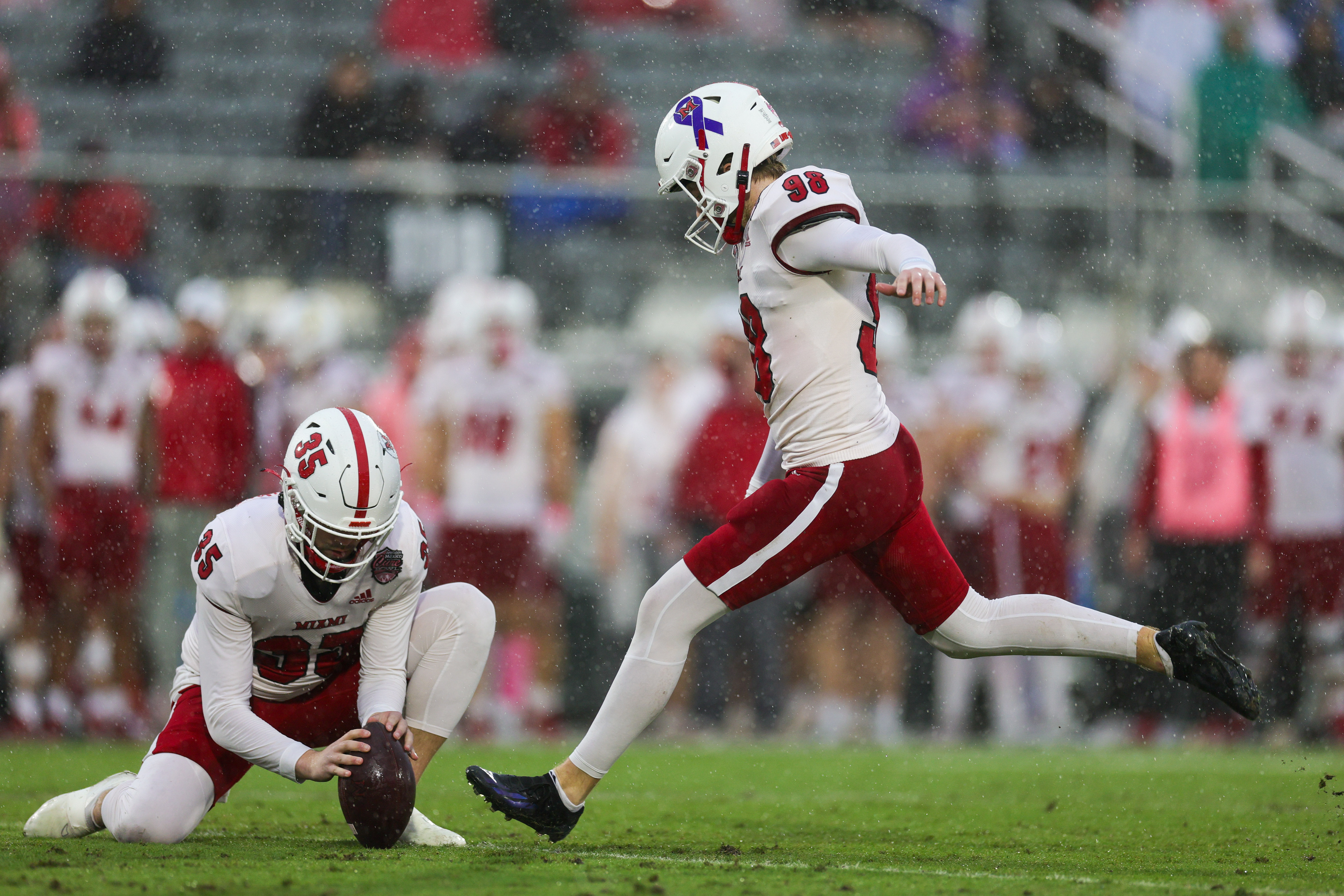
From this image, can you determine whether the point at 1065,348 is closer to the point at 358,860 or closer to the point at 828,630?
the point at 828,630

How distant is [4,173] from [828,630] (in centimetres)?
527

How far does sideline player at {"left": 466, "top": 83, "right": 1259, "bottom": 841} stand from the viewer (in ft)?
14.2

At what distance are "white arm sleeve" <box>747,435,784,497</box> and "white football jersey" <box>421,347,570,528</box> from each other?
12.9 feet

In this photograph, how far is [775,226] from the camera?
432cm

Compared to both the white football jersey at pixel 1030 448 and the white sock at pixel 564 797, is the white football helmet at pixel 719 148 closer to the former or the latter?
the white sock at pixel 564 797

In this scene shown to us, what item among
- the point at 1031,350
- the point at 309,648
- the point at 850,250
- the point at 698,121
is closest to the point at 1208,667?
the point at 850,250

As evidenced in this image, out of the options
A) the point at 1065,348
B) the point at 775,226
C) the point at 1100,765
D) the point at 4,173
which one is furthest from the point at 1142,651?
the point at 4,173

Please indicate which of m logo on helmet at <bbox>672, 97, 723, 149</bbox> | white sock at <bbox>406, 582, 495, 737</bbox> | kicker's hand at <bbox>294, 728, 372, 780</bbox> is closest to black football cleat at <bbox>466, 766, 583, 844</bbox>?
white sock at <bbox>406, 582, 495, 737</bbox>

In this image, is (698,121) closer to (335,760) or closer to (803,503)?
(803,503)

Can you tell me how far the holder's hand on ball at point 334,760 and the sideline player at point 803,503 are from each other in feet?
1.14

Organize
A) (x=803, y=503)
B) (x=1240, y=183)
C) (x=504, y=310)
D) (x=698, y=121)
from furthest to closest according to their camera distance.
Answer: (x=1240, y=183), (x=504, y=310), (x=698, y=121), (x=803, y=503)

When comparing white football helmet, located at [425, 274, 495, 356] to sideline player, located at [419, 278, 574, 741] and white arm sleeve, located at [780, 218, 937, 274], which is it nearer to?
sideline player, located at [419, 278, 574, 741]

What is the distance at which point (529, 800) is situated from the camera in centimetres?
432

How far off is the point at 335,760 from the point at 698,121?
1.95 metres
